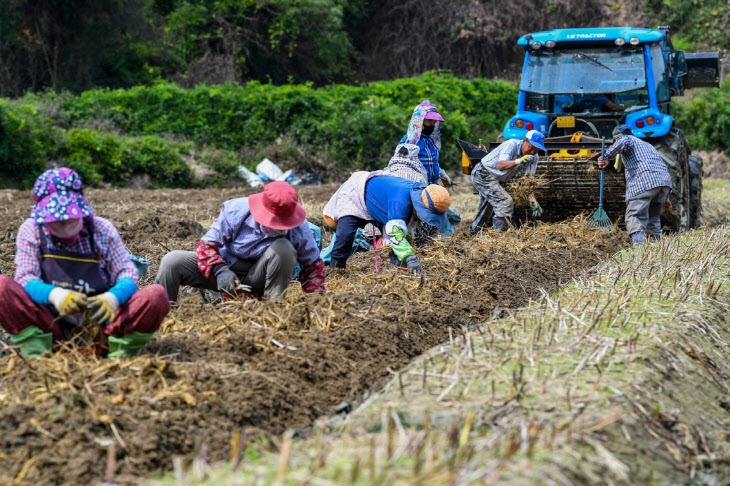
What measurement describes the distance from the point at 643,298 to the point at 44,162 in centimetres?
1319

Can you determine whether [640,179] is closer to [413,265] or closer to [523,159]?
[523,159]

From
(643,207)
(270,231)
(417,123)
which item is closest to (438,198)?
(270,231)

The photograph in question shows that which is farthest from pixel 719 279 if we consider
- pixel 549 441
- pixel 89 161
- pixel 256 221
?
pixel 89 161

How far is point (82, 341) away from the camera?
4.41 metres

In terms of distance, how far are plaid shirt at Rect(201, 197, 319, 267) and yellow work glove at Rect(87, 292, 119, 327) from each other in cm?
145

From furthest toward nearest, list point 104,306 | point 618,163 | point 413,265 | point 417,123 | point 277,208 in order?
point 618,163 → point 417,123 → point 413,265 → point 277,208 → point 104,306

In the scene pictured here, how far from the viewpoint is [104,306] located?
4.21 m

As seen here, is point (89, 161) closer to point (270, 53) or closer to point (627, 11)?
point (270, 53)

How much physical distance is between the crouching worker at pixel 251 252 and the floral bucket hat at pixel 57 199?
1527 millimetres

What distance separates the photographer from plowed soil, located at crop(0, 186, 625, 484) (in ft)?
11.1

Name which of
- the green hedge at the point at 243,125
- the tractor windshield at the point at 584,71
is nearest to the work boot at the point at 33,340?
the tractor windshield at the point at 584,71

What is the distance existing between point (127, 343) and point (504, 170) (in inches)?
238

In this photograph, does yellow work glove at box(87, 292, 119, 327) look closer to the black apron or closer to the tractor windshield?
the black apron

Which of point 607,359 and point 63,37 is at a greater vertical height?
point 63,37
